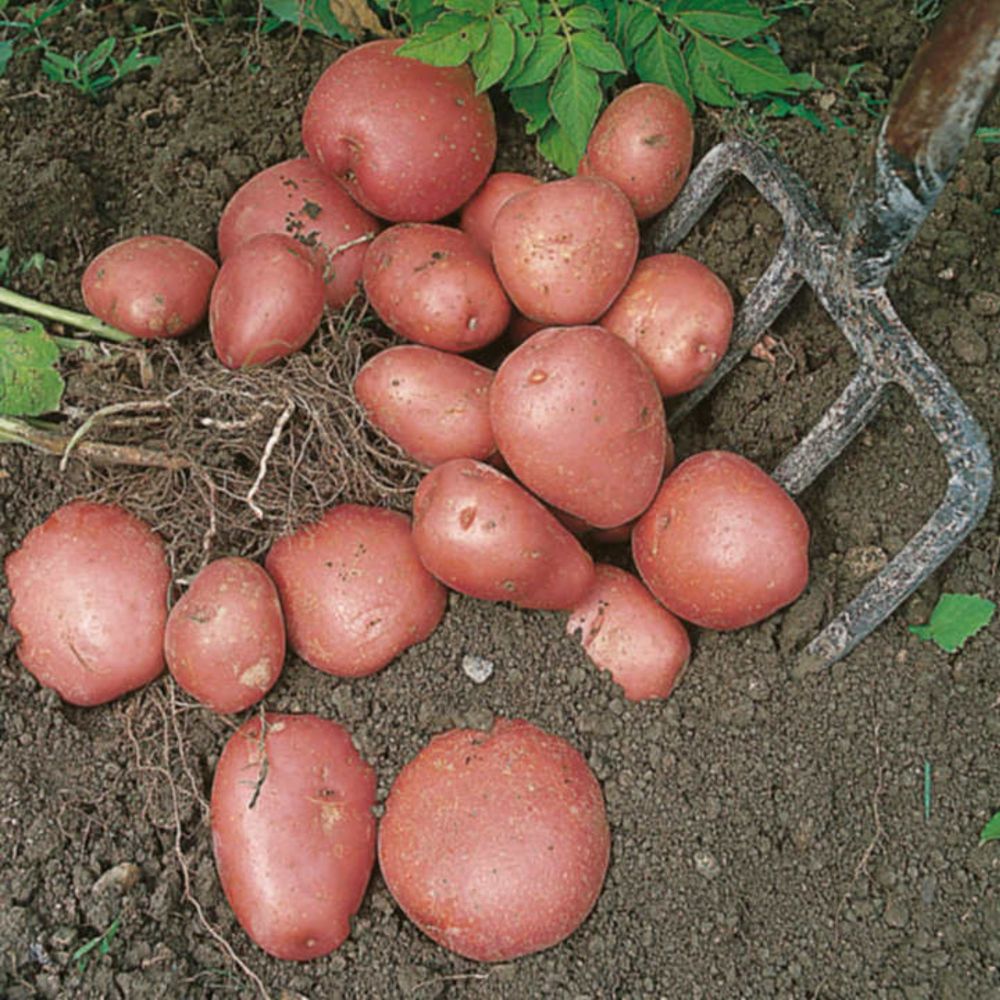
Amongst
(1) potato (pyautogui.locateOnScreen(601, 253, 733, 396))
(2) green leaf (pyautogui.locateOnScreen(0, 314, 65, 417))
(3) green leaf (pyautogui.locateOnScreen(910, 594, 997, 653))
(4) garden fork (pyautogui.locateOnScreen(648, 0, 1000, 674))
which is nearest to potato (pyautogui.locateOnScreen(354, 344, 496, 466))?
(1) potato (pyautogui.locateOnScreen(601, 253, 733, 396))

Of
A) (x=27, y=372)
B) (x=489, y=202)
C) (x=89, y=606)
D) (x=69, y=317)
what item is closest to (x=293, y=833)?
(x=89, y=606)

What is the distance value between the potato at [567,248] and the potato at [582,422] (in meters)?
0.08

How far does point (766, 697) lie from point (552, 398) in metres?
0.51

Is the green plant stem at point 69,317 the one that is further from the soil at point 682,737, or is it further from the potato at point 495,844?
the potato at point 495,844

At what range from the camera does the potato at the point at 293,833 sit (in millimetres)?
1493

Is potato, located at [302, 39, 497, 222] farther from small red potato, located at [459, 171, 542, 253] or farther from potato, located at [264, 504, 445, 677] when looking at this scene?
potato, located at [264, 504, 445, 677]

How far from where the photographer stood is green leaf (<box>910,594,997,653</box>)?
5.28ft

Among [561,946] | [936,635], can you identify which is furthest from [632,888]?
[936,635]

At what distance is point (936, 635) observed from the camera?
1.62 m

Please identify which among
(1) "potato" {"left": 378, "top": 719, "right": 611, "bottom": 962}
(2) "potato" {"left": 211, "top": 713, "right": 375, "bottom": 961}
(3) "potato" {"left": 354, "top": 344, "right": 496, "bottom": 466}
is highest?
(3) "potato" {"left": 354, "top": 344, "right": 496, "bottom": 466}

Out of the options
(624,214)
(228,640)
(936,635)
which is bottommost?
(228,640)

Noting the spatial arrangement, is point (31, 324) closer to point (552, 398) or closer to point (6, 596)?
point (6, 596)

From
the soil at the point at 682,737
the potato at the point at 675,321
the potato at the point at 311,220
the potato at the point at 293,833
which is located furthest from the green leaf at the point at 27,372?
the potato at the point at 675,321

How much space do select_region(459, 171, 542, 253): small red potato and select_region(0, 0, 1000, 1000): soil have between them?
26 cm
